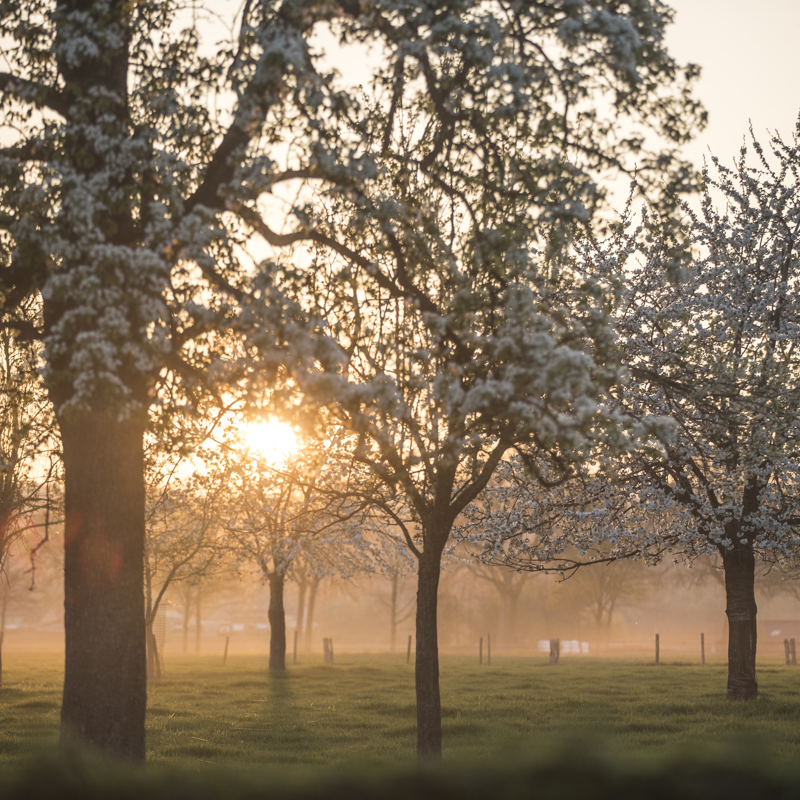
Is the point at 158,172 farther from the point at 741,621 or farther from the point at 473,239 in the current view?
the point at 741,621

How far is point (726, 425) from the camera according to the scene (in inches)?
568

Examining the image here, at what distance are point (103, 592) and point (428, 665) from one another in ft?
20.0

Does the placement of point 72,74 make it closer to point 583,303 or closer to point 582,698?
point 583,303

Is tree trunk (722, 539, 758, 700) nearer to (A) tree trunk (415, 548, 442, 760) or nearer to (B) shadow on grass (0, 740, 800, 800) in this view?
(A) tree trunk (415, 548, 442, 760)

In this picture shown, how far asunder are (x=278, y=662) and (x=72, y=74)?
27.5 metres

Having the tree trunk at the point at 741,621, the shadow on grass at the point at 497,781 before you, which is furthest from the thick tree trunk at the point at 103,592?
the tree trunk at the point at 741,621

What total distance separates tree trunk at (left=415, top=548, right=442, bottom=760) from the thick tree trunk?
4.99m

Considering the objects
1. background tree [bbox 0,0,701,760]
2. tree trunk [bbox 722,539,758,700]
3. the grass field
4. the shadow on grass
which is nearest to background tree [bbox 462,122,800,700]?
tree trunk [bbox 722,539,758,700]

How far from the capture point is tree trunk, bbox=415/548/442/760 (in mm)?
12812

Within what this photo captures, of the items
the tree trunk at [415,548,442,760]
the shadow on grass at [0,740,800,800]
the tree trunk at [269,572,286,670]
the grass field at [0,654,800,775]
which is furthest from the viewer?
the tree trunk at [269,572,286,670]

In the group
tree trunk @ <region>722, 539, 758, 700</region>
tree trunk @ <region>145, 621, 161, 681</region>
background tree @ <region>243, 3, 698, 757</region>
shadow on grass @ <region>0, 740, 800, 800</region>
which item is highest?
background tree @ <region>243, 3, 698, 757</region>

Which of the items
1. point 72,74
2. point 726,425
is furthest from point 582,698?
point 72,74

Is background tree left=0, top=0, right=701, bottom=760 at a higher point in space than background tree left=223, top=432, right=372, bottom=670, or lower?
higher

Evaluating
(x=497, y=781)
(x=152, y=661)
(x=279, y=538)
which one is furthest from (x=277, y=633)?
(x=497, y=781)
